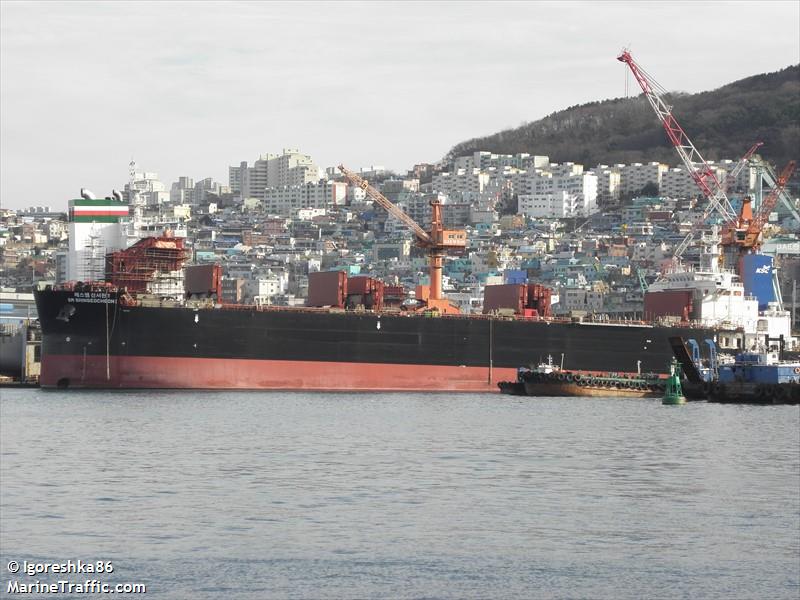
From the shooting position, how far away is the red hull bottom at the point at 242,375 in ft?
187

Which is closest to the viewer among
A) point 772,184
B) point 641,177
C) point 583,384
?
point 583,384

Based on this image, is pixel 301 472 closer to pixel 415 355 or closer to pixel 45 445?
pixel 45 445

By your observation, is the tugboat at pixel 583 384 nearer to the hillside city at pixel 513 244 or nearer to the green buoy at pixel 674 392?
the green buoy at pixel 674 392

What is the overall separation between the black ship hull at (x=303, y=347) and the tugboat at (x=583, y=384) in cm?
248

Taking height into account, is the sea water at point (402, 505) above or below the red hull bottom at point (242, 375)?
below

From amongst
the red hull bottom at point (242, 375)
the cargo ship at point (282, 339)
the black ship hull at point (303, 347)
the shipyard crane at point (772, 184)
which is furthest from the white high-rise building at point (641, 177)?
the red hull bottom at point (242, 375)

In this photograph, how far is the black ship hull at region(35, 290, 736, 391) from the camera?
57.1m

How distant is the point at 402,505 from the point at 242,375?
31.9 metres

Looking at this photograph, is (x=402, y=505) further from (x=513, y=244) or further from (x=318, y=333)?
(x=513, y=244)

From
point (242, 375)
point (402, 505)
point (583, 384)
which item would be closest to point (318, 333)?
point (242, 375)

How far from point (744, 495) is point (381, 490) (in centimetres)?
712

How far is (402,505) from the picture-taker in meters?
27.0

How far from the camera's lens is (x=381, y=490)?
2873cm

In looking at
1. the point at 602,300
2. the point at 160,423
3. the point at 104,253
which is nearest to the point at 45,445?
the point at 160,423
